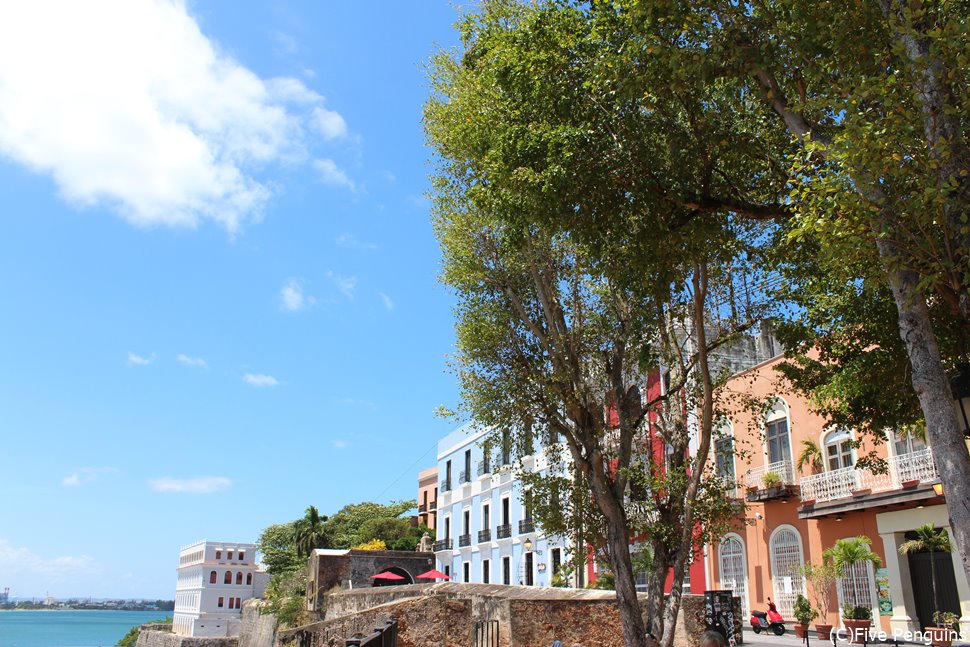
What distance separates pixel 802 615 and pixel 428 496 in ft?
141

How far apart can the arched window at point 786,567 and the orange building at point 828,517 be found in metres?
0.03

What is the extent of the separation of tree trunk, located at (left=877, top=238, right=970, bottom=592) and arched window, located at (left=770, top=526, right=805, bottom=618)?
16569 mm

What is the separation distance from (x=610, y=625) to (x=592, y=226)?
27.4 feet

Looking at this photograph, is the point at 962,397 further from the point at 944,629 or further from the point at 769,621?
the point at 769,621

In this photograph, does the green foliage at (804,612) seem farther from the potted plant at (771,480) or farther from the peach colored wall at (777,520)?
the potted plant at (771,480)

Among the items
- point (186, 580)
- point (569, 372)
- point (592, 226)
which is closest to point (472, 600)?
point (569, 372)

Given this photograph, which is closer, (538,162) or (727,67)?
(727,67)

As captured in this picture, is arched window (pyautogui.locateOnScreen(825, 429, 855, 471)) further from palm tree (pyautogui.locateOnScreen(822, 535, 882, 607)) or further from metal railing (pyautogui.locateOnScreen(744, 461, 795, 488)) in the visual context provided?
palm tree (pyautogui.locateOnScreen(822, 535, 882, 607))

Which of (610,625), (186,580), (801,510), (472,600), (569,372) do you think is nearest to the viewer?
(569,372)

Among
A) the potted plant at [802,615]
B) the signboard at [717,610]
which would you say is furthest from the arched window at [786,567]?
the signboard at [717,610]

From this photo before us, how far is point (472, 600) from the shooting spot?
15797mm

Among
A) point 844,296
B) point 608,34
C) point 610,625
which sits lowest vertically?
point 610,625

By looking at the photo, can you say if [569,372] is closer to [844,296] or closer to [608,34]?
[844,296]

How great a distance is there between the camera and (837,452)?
20.4 metres
